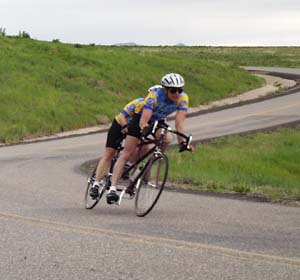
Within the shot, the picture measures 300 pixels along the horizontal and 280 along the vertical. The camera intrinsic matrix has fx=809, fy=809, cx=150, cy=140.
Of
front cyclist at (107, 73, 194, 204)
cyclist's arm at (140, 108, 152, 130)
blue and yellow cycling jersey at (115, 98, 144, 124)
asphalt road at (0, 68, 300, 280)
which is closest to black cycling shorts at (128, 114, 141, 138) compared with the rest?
front cyclist at (107, 73, 194, 204)

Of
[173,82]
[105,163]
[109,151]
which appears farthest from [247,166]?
[173,82]

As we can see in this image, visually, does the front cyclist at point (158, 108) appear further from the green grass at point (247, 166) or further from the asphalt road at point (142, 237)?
the green grass at point (247, 166)

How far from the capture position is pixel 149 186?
10469 millimetres

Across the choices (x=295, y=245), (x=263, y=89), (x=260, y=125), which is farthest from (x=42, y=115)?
(x=295, y=245)

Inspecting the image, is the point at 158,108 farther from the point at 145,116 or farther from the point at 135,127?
the point at 135,127

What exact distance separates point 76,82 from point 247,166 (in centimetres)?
2106

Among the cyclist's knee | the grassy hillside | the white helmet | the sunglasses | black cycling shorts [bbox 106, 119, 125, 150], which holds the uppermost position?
the grassy hillside

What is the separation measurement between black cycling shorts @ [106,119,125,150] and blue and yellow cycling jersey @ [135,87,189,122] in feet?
2.55

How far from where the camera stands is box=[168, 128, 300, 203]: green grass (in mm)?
14430

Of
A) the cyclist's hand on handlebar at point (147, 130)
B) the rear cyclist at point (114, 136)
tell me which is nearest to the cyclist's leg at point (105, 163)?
the rear cyclist at point (114, 136)

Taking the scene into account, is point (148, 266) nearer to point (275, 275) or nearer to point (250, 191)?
point (275, 275)

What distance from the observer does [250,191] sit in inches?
538

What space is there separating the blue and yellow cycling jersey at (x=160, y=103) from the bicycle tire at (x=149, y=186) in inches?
24.2

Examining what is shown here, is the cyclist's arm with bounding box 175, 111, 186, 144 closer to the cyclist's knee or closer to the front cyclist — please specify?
the front cyclist
